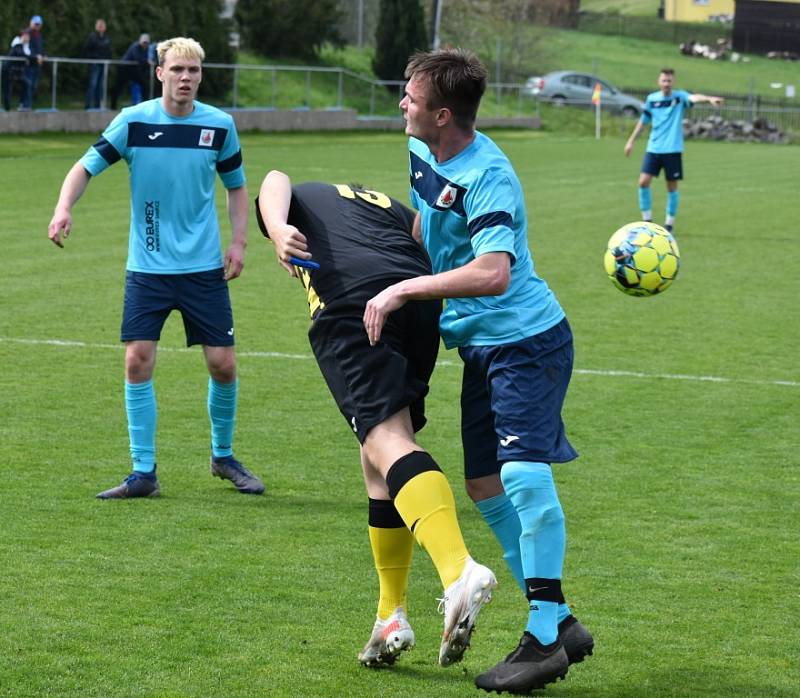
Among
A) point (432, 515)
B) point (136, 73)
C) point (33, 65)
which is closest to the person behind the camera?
point (432, 515)

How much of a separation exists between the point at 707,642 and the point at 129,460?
11.2 ft

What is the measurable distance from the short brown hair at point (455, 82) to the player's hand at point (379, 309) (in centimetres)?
58

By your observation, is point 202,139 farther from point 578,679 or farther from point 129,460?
point 578,679

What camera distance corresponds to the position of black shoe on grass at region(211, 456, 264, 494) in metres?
6.89

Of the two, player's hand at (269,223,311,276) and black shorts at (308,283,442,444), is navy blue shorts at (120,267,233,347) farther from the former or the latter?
player's hand at (269,223,311,276)

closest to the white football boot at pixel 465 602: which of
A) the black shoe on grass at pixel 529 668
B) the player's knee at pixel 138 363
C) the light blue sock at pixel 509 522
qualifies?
the black shoe on grass at pixel 529 668

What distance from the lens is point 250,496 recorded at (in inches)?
269

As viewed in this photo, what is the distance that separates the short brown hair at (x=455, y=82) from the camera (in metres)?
4.39

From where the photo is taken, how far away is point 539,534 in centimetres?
446

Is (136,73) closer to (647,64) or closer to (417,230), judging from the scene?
(417,230)

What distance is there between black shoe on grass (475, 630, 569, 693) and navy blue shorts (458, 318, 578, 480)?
56 cm

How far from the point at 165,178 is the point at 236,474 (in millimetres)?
1438

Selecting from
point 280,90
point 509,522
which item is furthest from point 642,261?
point 280,90

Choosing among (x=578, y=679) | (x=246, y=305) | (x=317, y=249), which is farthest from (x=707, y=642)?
(x=246, y=305)
